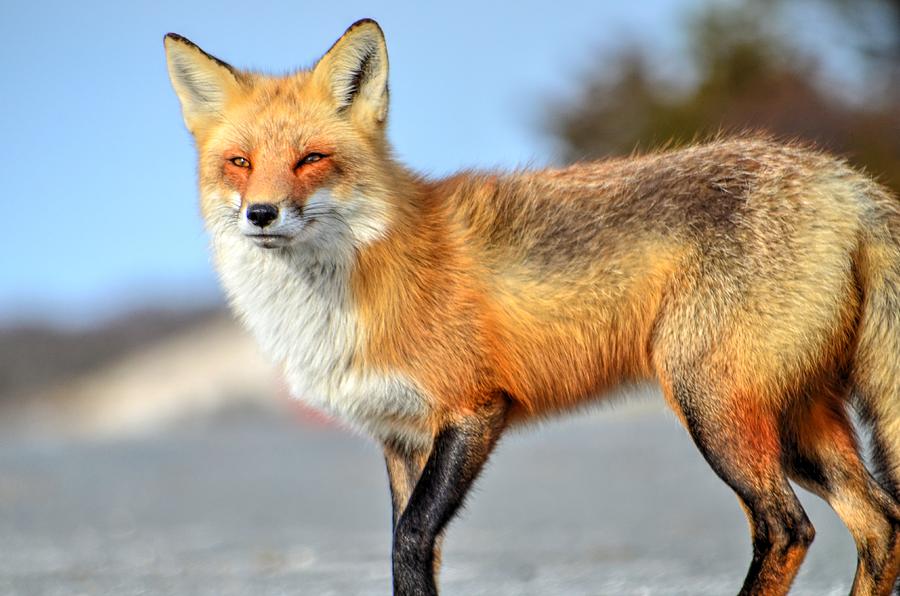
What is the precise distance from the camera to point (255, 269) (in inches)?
182

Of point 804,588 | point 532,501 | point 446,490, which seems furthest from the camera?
point 532,501

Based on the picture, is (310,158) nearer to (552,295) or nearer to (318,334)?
(318,334)

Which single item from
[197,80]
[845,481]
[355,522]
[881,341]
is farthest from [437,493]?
[355,522]

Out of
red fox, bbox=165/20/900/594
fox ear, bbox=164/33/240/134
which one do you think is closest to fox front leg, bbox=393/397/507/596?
red fox, bbox=165/20/900/594

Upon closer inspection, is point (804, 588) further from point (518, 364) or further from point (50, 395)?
point (50, 395)

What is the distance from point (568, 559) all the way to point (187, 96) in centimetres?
330

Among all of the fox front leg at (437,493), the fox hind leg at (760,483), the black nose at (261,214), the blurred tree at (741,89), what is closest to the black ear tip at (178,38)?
the black nose at (261,214)

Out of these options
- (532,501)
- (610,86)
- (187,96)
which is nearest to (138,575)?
(187,96)

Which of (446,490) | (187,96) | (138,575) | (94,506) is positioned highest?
(187,96)

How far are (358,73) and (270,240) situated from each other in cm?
80

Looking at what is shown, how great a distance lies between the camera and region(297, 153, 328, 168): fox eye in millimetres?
4387

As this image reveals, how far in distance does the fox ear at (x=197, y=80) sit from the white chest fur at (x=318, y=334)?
1.60 ft

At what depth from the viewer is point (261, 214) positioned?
4.12 meters

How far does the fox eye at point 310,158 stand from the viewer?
4.39m
